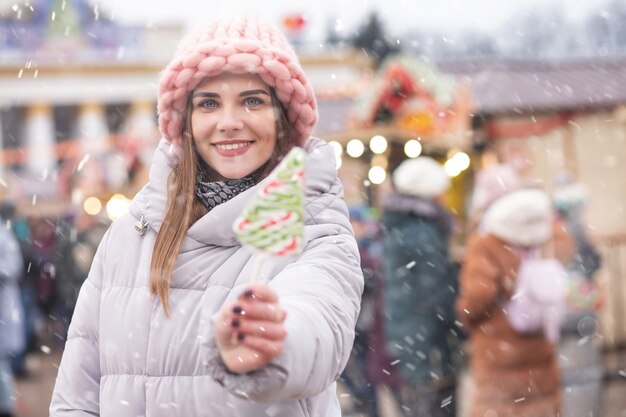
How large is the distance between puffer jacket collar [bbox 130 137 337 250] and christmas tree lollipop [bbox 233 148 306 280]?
432mm

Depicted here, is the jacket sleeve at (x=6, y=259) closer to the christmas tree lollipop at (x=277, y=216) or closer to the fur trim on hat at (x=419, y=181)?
the fur trim on hat at (x=419, y=181)

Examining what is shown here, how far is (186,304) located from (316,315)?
45 centimetres

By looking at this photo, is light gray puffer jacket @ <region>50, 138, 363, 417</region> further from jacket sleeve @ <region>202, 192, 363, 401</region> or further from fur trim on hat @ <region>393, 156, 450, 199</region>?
fur trim on hat @ <region>393, 156, 450, 199</region>

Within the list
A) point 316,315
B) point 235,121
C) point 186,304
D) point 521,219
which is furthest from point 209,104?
point 521,219

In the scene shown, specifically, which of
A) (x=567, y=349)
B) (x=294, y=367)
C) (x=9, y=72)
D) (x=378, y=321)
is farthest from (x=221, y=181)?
(x=9, y=72)

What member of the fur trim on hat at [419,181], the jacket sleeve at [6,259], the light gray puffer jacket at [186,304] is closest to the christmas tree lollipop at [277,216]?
the light gray puffer jacket at [186,304]

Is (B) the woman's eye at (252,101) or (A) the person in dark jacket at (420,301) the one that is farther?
(A) the person in dark jacket at (420,301)

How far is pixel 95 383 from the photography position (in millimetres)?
2100

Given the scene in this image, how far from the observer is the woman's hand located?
Answer: 4.41 ft

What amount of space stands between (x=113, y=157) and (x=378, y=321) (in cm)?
1135

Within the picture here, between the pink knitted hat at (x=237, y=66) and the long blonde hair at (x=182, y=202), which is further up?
the pink knitted hat at (x=237, y=66)

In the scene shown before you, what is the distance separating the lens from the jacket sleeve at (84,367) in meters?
2.08

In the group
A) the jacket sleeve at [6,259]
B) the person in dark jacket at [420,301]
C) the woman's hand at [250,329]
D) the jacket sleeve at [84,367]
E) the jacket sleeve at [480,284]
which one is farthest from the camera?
the jacket sleeve at [6,259]

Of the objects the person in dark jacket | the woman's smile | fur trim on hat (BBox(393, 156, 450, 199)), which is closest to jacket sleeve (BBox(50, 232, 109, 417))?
the woman's smile
